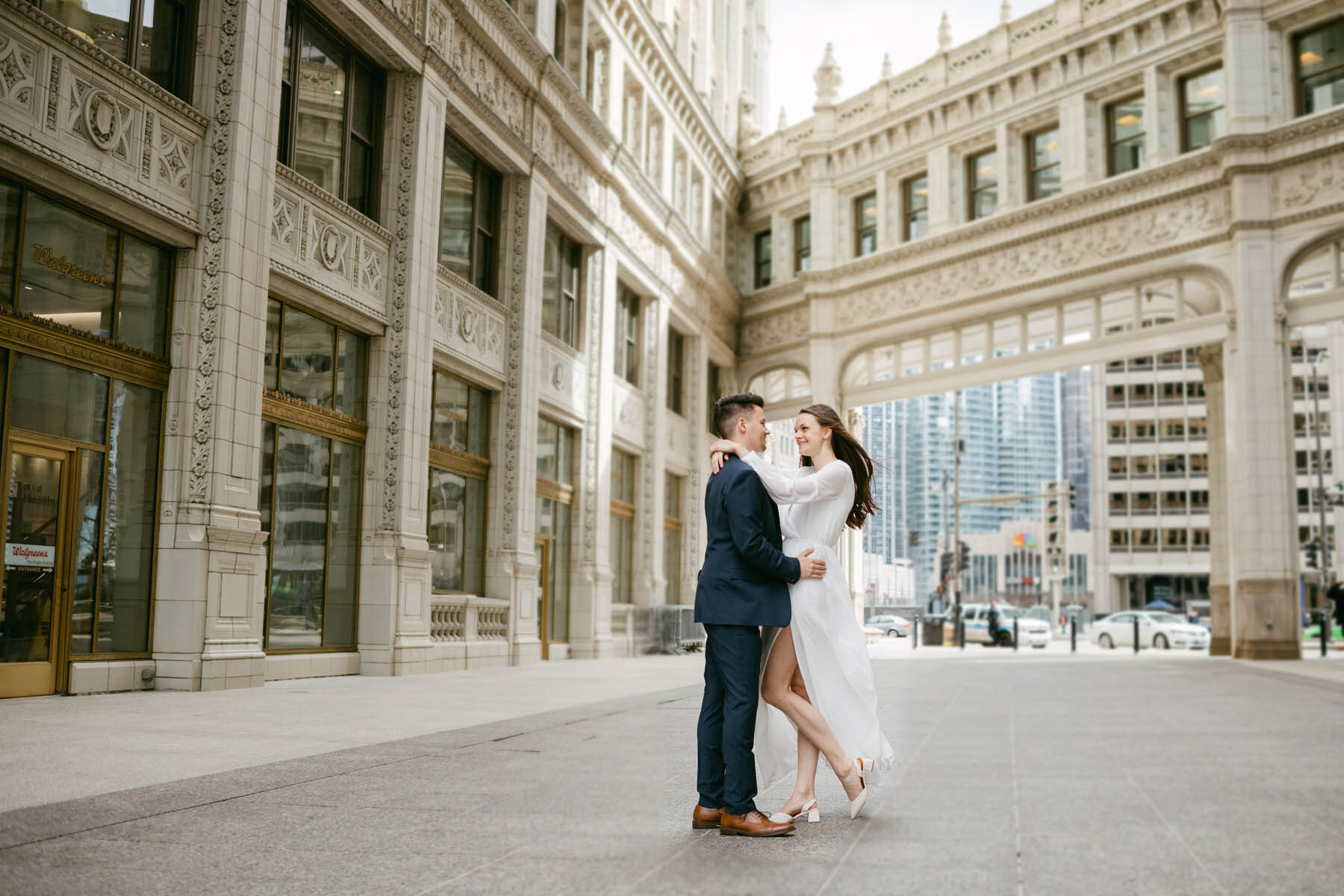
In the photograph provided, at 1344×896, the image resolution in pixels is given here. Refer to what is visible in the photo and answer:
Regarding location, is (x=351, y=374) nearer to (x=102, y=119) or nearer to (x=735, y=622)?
(x=102, y=119)

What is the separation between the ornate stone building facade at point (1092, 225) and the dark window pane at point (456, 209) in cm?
1519

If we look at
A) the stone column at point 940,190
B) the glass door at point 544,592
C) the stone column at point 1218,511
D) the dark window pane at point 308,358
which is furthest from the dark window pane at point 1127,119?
the dark window pane at point 308,358

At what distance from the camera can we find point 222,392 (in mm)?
12578

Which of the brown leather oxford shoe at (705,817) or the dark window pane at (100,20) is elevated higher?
the dark window pane at (100,20)

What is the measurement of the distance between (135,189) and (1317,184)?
23.3m

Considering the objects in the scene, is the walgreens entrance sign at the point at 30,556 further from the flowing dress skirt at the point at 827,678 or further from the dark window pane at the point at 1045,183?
the dark window pane at the point at 1045,183

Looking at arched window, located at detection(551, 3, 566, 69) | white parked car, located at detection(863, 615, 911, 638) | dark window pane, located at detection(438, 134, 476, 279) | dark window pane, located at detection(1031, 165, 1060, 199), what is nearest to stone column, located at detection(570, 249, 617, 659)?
arched window, located at detection(551, 3, 566, 69)

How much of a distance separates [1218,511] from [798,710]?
26258mm

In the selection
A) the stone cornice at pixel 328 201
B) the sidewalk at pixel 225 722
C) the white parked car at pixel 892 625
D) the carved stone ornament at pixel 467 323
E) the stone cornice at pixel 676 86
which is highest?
the stone cornice at pixel 676 86

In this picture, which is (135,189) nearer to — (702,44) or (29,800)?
(29,800)

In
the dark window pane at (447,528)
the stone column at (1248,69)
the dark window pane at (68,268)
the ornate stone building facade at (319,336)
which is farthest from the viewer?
the stone column at (1248,69)

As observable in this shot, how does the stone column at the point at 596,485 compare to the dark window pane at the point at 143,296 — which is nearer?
the dark window pane at the point at 143,296

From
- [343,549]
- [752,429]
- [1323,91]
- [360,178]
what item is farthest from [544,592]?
[1323,91]

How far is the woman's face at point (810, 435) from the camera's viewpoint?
5707mm
